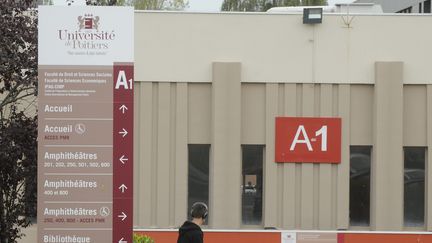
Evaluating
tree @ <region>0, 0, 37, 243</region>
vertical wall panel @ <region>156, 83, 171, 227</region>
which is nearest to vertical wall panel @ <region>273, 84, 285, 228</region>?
vertical wall panel @ <region>156, 83, 171, 227</region>

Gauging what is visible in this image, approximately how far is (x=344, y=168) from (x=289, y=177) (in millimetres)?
1142

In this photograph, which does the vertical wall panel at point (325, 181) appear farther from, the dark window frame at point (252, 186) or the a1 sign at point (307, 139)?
the dark window frame at point (252, 186)

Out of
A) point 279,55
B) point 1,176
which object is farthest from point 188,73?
point 1,176

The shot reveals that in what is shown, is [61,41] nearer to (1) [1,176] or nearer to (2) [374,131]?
(1) [1,176]

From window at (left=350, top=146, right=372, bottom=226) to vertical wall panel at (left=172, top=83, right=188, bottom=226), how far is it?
11.4ft

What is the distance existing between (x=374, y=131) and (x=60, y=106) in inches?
370

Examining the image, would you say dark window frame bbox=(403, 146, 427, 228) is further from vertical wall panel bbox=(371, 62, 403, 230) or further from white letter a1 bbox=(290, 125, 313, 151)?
white letter a1 bbox=(290, 125, 313, 151)

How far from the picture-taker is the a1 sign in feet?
55.5

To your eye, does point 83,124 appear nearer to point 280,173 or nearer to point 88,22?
point 88,22

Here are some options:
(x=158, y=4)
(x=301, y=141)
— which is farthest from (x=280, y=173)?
(x=158, y=4)

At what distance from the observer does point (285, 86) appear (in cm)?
1694

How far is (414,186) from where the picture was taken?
683 inches

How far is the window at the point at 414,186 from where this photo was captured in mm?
17250

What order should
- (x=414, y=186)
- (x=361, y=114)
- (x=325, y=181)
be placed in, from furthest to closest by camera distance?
(x=414, y=186), (x=361, y=114), (x=325, y=181)
